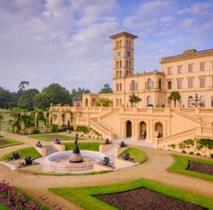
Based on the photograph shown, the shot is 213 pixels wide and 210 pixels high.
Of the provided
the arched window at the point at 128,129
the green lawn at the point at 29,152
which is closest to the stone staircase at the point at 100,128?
the arched window at the point at 128,129

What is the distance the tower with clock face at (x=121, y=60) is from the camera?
63300 millimetres

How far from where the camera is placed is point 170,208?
43.8ft

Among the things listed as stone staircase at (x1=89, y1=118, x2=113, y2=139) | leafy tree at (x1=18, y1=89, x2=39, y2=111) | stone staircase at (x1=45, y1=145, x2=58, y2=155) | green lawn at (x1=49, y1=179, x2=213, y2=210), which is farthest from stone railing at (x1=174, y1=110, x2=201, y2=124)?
leafy tree at (x1=18, y1=89, x2=39, y2=111)

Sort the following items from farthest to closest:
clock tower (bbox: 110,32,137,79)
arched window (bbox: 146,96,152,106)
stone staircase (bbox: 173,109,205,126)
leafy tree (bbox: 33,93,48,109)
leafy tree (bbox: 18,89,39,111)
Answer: leafy tree (bbox: 18,89,39,111), leafy tree (bbox: 33,93,48,109), clock tower (bbox: 110,32,137,79), arched window (bbox: 146,96,152,106), stone staircase (bbox: 173,109,205,126)

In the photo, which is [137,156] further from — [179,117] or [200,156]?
[179,117]

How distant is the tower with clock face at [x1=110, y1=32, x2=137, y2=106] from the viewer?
63.3 meters

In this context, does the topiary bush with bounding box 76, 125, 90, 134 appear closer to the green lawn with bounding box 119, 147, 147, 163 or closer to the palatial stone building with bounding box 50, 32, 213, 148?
the palatial stone building with bounding box 50, 32, 213, 148

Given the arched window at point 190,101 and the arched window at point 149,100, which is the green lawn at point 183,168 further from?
the arched window at point 149,100

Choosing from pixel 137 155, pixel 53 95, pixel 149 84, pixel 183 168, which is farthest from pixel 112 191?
pixel 53 95

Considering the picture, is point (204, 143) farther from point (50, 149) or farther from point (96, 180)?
point (50, 149)

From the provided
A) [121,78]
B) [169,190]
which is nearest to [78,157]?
[169,190]

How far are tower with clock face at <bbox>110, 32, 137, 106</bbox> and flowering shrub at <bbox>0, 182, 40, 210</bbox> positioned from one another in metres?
49.5

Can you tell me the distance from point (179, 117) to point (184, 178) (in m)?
17.3

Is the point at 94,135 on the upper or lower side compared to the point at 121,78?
lower
